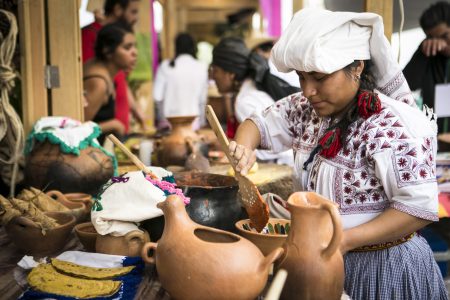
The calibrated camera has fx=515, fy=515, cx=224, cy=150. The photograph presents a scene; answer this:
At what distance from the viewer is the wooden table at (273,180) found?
2779 mm

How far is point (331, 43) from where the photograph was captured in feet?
5.67

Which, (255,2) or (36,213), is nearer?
(36,213)

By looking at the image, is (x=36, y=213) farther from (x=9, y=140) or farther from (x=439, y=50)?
(x=439, y=50)

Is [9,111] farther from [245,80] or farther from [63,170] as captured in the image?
[245,80]

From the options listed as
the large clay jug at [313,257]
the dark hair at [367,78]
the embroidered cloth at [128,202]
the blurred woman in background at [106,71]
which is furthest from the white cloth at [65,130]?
the large clay jug at [313,257]

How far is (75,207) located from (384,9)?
1.72 meters

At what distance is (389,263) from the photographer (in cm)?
191

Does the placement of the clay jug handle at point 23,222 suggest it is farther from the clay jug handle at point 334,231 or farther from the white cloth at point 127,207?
the clay jug handle at point 334,231

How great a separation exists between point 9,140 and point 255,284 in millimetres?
1907

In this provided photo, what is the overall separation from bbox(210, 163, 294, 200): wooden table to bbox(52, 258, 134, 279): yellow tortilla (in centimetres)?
130

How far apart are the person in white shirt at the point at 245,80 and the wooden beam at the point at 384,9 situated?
1.43m

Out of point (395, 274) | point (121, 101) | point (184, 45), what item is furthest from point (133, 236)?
point (184, 45)

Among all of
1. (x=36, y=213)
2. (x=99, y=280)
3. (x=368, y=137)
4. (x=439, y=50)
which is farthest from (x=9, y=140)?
(x=439, y=50)

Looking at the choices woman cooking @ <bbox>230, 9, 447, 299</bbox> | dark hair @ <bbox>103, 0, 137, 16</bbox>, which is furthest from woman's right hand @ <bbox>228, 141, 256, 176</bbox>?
dark hair @ <bbox>103, 0, 137, 16</bbox>
